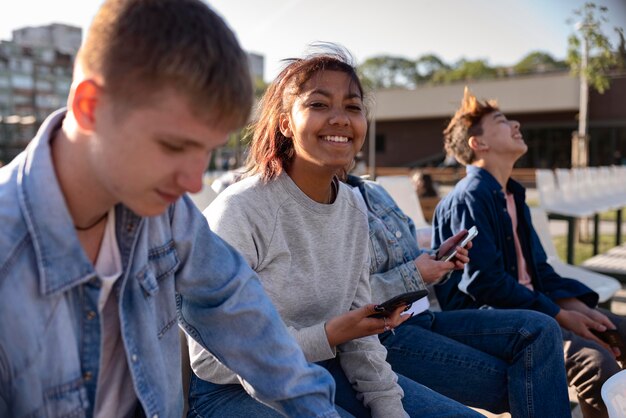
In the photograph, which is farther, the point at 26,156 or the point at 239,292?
the point at 239,292

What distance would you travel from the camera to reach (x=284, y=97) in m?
2.16

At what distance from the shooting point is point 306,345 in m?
1.73

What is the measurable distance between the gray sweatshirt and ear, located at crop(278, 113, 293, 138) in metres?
0.22

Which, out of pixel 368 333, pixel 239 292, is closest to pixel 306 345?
pixel 368 333

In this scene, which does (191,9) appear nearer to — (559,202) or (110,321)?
(110,321)

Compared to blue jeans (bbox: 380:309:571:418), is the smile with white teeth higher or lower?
higher

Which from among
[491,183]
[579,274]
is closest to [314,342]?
[491,183]

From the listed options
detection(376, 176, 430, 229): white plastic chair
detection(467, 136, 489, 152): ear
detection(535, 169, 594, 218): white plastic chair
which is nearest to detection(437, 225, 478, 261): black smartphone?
detection(467, 136, 489, 152): ear

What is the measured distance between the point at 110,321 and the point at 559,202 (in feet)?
22.1

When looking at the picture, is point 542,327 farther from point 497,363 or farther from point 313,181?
point 313,181

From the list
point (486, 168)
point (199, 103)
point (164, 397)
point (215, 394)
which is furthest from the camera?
point (486, 168)

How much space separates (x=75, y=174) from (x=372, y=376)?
115cm

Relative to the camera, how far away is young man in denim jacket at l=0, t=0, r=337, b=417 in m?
0.97

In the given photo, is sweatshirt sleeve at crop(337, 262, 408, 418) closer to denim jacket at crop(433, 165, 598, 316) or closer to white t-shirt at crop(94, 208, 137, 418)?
white t-shirt at crop(94, 208, 137, 418)
